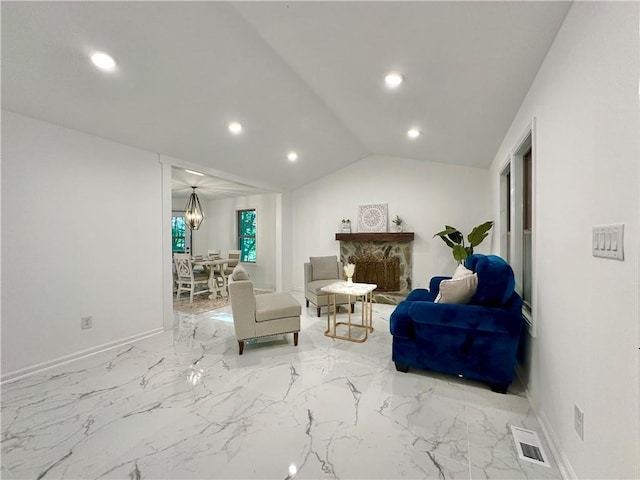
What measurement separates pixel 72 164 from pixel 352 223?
4.25m

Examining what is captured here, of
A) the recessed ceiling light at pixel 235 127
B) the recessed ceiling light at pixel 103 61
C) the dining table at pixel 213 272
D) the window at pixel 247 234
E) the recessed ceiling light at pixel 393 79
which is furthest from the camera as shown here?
the window at pixel 247 234

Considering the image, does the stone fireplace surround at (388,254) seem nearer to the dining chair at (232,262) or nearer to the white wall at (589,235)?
the dining chair at (232,262)

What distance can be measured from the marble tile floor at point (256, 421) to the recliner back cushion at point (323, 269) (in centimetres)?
183

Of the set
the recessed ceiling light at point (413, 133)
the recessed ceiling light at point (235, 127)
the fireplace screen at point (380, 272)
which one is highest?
the recessed ceiling light at point (413, 133)

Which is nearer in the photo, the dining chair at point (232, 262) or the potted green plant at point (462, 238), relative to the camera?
the potted green plant at point (462, 238)

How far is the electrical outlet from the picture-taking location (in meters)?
1.25

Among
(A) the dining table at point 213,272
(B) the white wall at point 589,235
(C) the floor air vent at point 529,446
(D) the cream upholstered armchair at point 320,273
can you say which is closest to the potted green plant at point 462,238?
(D) the cream upholstered armchair at point 320,273

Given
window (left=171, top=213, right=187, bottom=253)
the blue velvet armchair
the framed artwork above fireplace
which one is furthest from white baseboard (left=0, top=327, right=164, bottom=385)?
window (left=171, top=213, right=187, bottom=253)

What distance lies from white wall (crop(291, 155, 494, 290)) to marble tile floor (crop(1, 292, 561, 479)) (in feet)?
9.30

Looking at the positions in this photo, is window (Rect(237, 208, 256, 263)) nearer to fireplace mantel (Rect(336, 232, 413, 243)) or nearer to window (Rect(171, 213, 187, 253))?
window (Rect(171, 213, 187, 253))

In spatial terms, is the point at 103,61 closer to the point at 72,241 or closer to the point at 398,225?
the point at 72,241

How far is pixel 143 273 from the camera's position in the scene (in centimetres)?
332

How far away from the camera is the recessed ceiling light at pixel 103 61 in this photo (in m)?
1.97

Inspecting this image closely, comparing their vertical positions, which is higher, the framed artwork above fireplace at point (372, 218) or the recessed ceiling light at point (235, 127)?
the recessed ceiling light at point (235, 127)
